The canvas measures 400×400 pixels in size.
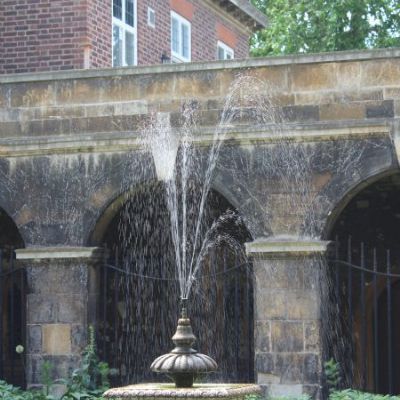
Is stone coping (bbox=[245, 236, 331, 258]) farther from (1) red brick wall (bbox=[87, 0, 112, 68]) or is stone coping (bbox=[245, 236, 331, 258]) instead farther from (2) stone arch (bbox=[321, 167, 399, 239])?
(1) red brick wall (bbox=[87, 0, 112, 68])

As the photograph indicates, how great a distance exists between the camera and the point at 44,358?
1686 centimetres

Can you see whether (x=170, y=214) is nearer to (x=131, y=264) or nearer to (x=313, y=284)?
(x=131, y=264)

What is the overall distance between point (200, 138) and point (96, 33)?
21.0 ft

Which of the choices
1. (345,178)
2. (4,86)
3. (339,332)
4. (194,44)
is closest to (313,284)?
(345,178)

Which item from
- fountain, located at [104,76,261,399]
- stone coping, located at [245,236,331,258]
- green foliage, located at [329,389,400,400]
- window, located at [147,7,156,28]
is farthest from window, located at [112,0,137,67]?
green foliage, located at [329,389,400,400]

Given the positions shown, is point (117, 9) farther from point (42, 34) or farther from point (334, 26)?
point (334, 26)

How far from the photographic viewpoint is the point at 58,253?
16.9m

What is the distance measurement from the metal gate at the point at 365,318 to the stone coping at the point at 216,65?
276cm

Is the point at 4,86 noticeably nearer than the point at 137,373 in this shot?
Yes

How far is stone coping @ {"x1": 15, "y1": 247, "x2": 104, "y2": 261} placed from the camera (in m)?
16.9

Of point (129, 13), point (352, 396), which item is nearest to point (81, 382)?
point (352, 396)

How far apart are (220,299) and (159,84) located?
144 inches

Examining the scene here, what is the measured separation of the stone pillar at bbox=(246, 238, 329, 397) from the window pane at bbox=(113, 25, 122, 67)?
7.81 m

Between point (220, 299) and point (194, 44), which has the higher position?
point (194, 44)
